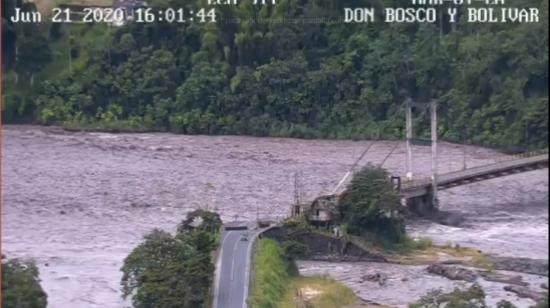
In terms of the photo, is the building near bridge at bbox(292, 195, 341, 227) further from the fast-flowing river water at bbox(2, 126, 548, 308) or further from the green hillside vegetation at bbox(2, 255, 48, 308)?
the green hillside vegetation at bbox(2, 255, 48, 308)

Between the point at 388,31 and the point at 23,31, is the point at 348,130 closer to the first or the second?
the point at 388,31

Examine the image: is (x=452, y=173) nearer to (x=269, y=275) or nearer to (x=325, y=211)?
(x=325, y=211)

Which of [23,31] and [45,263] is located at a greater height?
[23,31]

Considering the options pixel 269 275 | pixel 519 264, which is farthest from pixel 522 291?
pixel 269 275

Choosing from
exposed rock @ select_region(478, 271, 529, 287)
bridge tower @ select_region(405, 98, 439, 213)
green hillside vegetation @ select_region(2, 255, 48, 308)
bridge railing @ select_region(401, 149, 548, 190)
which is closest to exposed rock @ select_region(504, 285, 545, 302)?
exposed rock @ select_region(478, 271, 529, 287)

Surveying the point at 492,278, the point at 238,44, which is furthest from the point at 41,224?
the point at 492,278

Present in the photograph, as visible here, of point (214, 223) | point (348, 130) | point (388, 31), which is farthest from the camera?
point (348, 130)
